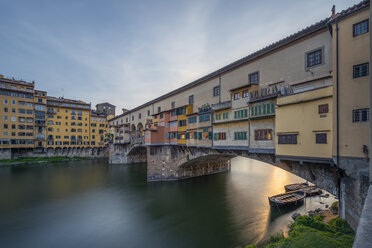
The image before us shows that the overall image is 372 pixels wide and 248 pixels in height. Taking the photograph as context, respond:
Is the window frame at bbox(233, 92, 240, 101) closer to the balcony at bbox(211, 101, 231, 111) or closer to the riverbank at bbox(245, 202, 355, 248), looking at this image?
the balcony at bbox(211, 101, 231, 111)

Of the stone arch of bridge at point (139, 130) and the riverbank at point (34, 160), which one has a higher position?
the stone arch of bridge at point (139, 130)

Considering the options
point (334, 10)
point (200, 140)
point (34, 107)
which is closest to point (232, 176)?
point (200, 140)

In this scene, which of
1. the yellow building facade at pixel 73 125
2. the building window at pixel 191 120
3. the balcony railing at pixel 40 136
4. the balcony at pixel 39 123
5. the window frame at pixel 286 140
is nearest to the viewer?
the window frame at pixel 286 140

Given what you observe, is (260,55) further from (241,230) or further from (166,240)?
(166,240)

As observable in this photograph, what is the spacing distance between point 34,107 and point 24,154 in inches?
566

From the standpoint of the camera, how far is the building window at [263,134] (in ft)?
49.1

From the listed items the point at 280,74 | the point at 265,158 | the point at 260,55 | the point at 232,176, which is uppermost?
the point at 260,55

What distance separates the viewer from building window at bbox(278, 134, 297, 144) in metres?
12.6

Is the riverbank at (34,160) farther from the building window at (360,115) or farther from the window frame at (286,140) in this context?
the building window at (360,115)

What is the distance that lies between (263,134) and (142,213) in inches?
585

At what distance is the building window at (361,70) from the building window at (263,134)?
6.57 m

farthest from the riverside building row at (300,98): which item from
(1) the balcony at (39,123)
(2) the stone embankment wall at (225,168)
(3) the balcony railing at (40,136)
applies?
(3) the balcony railing at (40,136)

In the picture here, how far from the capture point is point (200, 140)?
912 inches

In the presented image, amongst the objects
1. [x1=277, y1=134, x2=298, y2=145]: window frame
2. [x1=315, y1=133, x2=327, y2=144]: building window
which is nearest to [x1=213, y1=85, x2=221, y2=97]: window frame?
[x1=277, y1=134, x2=298, y2=145]: window frame
